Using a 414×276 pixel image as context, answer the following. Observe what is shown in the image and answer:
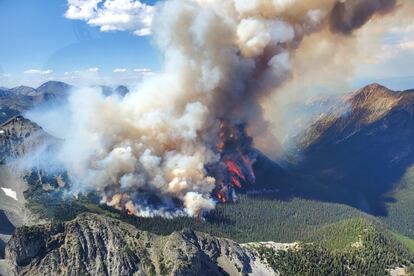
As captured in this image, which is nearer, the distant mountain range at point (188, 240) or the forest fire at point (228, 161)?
the distant mountain range at point (188, 240)

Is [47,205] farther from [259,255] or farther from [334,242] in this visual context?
[334,242]

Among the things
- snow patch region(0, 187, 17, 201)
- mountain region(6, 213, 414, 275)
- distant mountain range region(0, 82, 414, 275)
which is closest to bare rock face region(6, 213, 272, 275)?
mountain region(6, 213, 414, 275)

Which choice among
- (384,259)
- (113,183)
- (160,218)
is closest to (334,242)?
(384,259)

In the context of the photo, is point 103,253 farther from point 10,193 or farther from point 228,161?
point 228,161

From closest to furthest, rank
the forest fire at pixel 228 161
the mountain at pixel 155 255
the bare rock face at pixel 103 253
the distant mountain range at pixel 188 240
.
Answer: the bare rock face at pixel 103 253 < the mountain at pixel 155 255 < the distant mountain range at pixel 188 240 < the forest fire at pixel 228 161

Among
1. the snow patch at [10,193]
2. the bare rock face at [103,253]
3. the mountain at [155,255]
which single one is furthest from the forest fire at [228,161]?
the snow patch at [10,193]

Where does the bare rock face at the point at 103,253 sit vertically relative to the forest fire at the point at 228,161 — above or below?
below

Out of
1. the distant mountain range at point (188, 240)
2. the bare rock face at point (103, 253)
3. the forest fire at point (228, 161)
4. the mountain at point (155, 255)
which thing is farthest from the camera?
the forest fire at point (228, 161)

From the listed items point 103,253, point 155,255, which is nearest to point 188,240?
point 155,255

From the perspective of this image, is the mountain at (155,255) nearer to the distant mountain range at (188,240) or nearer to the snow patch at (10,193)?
the distant mountain range at (188,240)

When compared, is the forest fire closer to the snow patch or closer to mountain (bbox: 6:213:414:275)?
mountain (bbox: 6:213:414:275)
